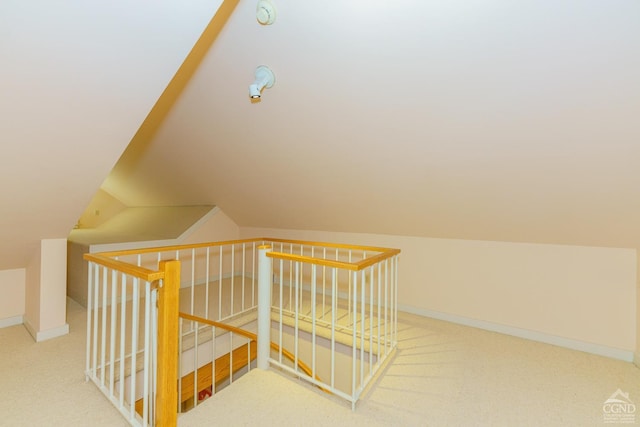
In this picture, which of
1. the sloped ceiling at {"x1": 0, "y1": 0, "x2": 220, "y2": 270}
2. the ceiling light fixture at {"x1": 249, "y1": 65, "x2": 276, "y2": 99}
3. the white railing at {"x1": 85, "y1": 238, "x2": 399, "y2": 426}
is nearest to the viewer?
the sloped ceiling at {"x1": 0, "y1": 0, "x2": 220, "y2": 270}

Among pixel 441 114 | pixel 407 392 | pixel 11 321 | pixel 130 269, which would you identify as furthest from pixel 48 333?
pixel 441 114

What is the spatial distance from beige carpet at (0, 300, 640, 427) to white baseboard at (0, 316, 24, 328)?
42 cm

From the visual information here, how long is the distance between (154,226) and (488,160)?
458cm

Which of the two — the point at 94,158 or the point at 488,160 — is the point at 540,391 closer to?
the point at 488,160

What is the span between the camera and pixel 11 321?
306cm

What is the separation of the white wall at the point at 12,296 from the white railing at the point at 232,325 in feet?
2.26

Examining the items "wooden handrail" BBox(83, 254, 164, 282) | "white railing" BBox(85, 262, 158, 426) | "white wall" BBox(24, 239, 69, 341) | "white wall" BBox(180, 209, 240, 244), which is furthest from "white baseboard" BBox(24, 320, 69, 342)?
"white wall" BBox(180, 209, 240, 244)

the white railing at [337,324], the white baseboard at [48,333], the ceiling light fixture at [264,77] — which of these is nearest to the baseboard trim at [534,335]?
the white railing at [337,324]

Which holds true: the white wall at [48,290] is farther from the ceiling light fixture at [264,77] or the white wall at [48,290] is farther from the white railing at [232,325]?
the ceiling light fixture at [264,77]

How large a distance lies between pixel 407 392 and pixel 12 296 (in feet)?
13.2

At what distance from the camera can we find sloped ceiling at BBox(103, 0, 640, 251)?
1.50 meters

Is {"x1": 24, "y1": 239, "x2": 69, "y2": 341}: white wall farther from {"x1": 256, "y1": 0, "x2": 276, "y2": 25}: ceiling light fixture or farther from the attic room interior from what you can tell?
{"x1": 256, "y1": 0, "x2": 276, "y2": 25}: ceiling light fixture

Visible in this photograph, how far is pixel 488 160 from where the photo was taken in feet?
7.06

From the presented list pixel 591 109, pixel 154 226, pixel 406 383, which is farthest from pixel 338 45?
pixel 154 226
